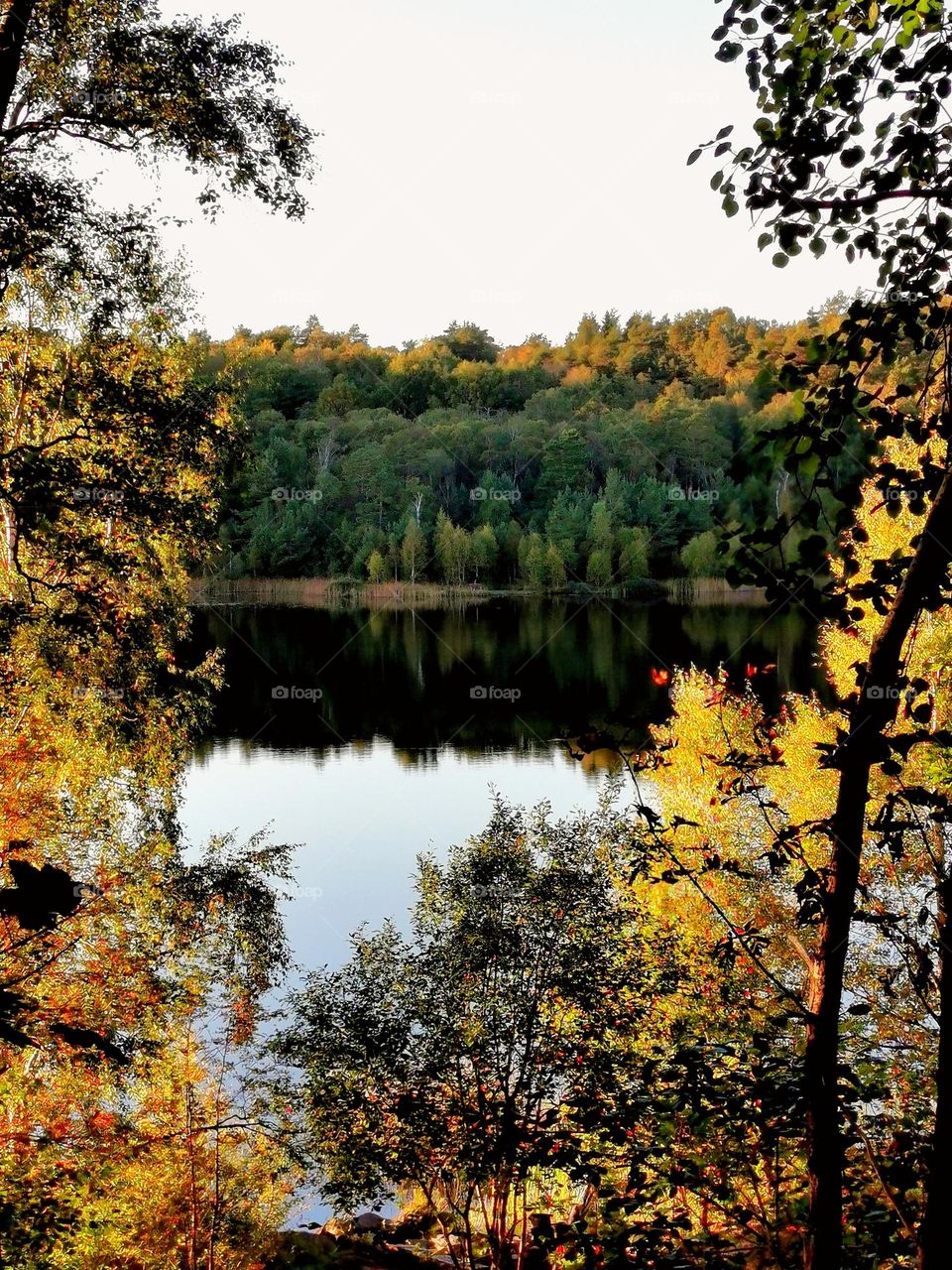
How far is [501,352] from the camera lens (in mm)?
129500

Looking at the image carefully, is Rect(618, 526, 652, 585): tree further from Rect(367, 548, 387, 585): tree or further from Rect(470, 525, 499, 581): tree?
Rect(367, 548, 387, 585): tree

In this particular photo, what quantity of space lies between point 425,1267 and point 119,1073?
16.6 feet

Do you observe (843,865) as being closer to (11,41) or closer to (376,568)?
(11,41)

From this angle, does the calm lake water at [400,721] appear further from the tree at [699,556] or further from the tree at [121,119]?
the tree at [121,119]

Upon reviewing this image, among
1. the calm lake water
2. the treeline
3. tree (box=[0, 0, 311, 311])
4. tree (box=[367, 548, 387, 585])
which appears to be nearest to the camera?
tree (box=[0, 0, 311, 311])

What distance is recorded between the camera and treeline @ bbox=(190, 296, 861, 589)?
6956cm
